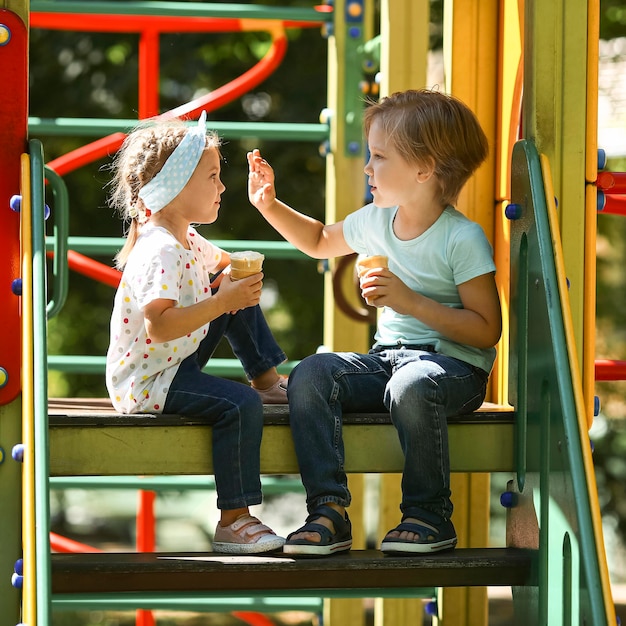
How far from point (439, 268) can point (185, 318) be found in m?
0.73

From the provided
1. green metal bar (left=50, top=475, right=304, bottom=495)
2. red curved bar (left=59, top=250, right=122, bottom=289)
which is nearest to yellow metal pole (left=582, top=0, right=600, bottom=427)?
green metal bar (left=50, top=475, right=304, bottom=495)

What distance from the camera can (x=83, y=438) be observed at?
10.0ft

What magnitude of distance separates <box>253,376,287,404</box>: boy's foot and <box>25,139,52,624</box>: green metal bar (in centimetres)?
86

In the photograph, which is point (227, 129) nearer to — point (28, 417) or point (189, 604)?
point (189, 604)

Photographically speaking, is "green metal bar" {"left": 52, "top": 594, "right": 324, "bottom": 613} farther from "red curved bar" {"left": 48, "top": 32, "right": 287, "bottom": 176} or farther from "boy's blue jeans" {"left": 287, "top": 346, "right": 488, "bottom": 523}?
"red curved bar" {"left": 48, "top": 32, "right": 287, "bottom": 176}

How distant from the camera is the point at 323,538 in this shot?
2.94m

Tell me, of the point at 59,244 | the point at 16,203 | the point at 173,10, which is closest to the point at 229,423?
the point at 16,203

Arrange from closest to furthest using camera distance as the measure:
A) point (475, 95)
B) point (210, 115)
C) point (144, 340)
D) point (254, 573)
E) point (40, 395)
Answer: point (40, 395)
point (254, 573)
point (144, 340)
point (475, 95)
point (210, 115)

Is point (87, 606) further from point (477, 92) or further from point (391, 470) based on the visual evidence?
point (477, 92)

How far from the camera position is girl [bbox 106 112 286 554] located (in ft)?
9.93

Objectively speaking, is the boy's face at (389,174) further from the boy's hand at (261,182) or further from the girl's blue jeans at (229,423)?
the girl's blue jeans at (229,423)

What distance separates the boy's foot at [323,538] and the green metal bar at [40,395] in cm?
61

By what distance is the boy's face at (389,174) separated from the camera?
333 centimetres

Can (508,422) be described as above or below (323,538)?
above
